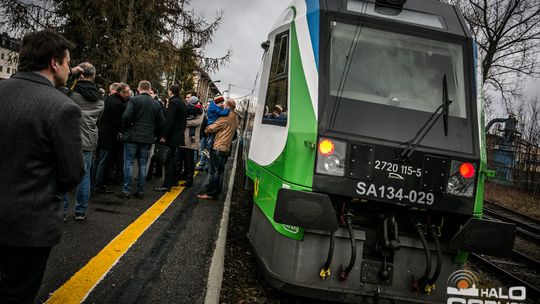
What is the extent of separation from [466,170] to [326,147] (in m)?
1.26

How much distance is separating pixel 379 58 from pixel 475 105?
99 cm

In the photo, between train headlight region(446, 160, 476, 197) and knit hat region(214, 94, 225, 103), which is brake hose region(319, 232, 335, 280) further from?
knit hat region(214, 94, 225, 103)

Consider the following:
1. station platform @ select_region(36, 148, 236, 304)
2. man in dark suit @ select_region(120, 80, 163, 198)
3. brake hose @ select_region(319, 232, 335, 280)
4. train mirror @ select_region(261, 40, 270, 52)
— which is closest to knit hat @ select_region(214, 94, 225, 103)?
man in dark suit @ select_region(120, 80, 163, 198)

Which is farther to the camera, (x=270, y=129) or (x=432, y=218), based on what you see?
(x=270, y=129)

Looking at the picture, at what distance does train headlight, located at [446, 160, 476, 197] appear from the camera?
3.60 m

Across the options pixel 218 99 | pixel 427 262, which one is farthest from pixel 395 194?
pixel 218 99

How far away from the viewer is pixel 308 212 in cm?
333

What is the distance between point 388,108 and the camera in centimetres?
379

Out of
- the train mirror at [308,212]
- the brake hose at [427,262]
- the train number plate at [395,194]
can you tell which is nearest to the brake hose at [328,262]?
the train mirror at [308,212]

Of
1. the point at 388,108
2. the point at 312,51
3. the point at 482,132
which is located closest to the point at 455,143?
the point at 482,132

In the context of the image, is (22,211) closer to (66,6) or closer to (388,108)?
(388,108)

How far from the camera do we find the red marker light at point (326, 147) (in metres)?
3.48

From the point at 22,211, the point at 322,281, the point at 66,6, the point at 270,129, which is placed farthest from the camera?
the point at 66,6

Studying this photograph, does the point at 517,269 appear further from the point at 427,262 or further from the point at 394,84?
the point at 394,84
